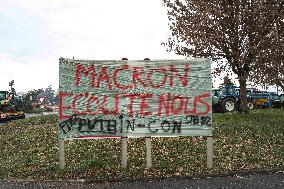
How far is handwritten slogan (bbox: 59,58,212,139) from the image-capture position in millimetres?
9625

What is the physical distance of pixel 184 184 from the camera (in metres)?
7.96

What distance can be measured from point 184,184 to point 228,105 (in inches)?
648

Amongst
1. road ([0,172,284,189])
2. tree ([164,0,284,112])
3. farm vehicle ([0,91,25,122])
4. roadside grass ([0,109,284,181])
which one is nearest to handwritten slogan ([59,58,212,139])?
roadside grass ([0,109,284,181])

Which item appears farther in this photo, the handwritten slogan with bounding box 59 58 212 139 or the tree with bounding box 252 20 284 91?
the tree with bounding box 252 20 284 91

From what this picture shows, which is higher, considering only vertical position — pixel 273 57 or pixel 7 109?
pixel 273 57

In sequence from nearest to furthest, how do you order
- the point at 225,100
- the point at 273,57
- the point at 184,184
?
the point at 184,184, the point at 273,57, the point at 225,100

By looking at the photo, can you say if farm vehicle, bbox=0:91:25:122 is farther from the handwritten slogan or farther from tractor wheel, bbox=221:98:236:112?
the handwritten slogan

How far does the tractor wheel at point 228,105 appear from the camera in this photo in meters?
23.6

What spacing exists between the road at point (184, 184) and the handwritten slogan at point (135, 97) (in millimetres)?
1617

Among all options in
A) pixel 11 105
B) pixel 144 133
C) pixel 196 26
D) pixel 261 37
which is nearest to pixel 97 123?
pixel 144 133

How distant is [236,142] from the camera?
12.2 meters

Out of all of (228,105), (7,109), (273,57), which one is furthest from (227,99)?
(7,109)

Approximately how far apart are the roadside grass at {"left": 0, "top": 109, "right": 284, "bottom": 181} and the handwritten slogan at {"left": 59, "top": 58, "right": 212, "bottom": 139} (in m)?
0.84

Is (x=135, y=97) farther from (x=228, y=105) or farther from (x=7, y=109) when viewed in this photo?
(x=7, y=109)
